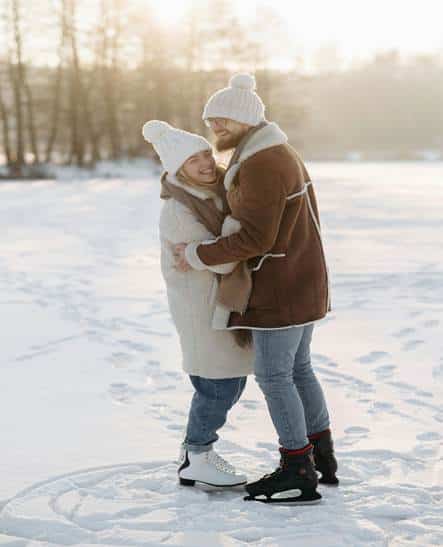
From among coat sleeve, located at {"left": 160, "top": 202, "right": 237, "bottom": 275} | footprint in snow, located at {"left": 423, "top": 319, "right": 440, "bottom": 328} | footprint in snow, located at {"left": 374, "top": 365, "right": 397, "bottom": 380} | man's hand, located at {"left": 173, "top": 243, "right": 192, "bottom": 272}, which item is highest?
coat sleeve, located at {"left": 160, "top": 202, "right": 237, "bottom": 275}

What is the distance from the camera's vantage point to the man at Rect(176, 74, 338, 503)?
304 cm

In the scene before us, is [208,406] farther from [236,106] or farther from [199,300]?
[236,106]

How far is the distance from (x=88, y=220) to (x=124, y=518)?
12.0m

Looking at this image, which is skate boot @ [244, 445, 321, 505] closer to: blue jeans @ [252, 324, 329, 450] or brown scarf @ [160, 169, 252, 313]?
blue jeans @ [252, 324, 329, 450]

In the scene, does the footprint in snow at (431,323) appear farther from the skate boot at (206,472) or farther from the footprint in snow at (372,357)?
the skate boot at (206,472)

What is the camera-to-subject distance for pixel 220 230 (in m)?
3.25

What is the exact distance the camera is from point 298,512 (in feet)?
10.6

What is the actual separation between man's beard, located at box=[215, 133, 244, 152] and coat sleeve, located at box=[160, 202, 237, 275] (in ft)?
0.93

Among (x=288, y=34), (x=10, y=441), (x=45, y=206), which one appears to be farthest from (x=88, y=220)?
(x=288, y=34)

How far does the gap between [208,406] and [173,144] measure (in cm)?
105

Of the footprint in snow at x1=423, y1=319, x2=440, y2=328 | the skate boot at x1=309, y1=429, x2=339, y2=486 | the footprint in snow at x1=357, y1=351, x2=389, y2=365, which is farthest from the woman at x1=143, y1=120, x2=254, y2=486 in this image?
the footprint in snow at x1=423, y1=319, x2=440, y2=328

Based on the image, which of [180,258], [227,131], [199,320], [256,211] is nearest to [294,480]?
[199,320]

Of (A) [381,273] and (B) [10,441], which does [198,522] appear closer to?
(B) [10,441]

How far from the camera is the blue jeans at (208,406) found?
11.1ft
